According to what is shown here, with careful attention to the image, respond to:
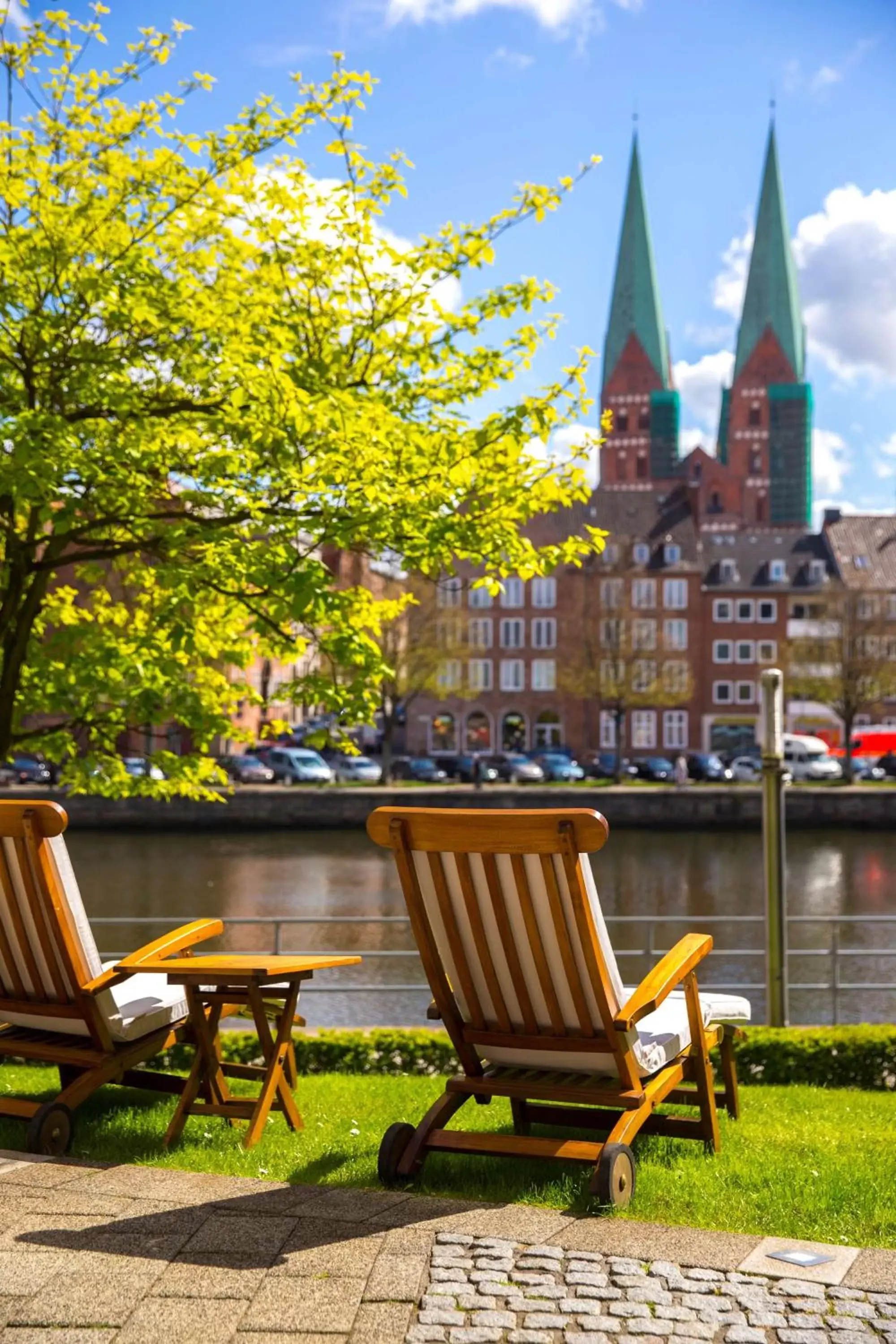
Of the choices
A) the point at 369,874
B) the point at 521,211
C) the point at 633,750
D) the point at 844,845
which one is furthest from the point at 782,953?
the point at 633,750

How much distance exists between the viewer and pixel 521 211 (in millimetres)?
10953

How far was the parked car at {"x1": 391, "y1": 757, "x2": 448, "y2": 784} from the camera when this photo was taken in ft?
225

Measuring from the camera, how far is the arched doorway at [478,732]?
91000 mm

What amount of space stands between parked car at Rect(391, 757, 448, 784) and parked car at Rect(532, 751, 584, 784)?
15.9 ft

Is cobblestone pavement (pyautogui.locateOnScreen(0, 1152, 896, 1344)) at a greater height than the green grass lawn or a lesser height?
greater

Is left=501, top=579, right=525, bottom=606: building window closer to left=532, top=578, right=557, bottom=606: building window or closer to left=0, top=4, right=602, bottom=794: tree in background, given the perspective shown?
left=532, top=578, right=557, bottom=606: building window

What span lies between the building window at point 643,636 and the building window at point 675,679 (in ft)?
4.26

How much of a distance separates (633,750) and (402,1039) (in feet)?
261

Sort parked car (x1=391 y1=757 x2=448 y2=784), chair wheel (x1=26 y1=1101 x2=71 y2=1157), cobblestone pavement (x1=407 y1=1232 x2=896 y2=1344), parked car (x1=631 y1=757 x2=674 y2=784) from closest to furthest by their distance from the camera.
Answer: cobblestone pavement (x1=407 y1=1232 x2=896 y2=1344)
chair wheel (x1=26 y1=1101 x2=71 y2=1157)
parked car (x1=391 y1=757 x2=448 y2=784)
parked car (x1=631 y1=757 x2=674 y2=784)

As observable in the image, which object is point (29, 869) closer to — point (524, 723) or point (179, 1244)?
point (179, 1244)

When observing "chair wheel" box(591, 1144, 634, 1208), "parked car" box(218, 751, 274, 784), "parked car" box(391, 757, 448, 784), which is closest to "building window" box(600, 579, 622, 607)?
"parked car" box(391, 757, 448, 784)

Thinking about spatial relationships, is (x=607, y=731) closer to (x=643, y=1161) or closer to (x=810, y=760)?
(x=810, y=760)

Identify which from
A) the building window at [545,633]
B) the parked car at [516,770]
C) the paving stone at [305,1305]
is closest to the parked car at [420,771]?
the parked car at [516,770]

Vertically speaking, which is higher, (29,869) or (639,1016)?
(29,869)
